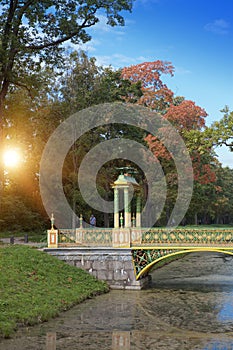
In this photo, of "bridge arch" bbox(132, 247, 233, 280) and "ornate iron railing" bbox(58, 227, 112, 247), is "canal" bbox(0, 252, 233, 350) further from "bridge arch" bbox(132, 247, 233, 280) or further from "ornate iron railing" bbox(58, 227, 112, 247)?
"ornate iron railing" bbox(58, 227, 112, 247)

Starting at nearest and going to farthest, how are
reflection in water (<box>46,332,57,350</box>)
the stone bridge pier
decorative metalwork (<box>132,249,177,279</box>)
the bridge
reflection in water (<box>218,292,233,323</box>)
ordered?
reflection in water (<box>46,332,57,350</box>), reflection in water (<box>218,292,233,323</box>), the bridge, decorative metalwork (<box>132,249,177,279</box>), the stone bridge pier

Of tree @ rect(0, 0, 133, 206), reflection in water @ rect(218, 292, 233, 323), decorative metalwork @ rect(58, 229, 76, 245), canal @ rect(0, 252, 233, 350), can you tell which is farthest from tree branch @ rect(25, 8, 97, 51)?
reflection in water @ rect(218, 292, 233, 323)

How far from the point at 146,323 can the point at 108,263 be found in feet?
21.2

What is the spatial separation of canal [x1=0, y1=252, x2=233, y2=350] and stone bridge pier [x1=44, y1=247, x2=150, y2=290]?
30.8 inches

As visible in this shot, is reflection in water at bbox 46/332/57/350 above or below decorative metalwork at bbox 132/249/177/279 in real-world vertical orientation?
below

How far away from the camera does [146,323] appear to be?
13.9m

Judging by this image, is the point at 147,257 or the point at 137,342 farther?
the point at 147,257

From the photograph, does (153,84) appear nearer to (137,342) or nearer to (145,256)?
(145,256)

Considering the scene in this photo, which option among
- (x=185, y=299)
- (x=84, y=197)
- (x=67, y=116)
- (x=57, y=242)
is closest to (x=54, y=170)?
(x=84, y=197)

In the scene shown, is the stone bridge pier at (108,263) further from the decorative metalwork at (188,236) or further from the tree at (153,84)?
the tree at (153,84)

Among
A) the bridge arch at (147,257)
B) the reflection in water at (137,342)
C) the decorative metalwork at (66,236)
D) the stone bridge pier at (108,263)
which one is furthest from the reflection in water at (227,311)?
the decorative metalwork at (66,236)

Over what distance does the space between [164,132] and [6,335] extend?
18.8 metres

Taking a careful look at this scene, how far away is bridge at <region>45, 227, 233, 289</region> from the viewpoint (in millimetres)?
18781

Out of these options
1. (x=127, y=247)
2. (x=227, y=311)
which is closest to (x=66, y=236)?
(x=127, y=247)
